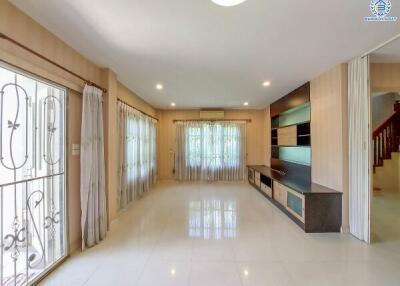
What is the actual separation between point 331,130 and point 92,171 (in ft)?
12.0

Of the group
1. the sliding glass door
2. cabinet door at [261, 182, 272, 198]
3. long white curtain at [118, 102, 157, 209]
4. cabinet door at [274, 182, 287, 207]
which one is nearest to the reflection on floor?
cabinet door at [274, 182, 287, 207]

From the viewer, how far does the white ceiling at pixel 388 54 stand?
292cm

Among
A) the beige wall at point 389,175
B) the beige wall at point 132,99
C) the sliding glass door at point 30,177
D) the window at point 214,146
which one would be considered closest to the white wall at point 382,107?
the beige wall at point 389,175

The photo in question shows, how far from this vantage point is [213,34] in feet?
8.43

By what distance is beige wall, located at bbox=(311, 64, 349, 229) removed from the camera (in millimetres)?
3498

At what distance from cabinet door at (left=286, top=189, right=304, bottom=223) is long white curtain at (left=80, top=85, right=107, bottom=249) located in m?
2.97

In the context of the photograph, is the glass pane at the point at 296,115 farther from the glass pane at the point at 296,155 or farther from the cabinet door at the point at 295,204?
the cabinet door at the point at 295,204

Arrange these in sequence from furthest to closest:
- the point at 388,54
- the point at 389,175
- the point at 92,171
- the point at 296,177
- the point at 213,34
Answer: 1. the point at 389,175
2. the point at 296,177
3. the point at 388,54
4. the point at 92,171
5. the point at 213,34

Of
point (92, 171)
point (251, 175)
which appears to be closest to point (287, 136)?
point (251, 175)

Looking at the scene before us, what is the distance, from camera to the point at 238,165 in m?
8.01

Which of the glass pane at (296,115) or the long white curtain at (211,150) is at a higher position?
the glass pane at (296,115)

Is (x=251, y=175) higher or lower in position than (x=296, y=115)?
lower

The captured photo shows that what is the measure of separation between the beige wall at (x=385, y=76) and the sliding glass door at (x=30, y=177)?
437 cm

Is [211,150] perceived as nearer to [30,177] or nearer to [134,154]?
[134,154]
